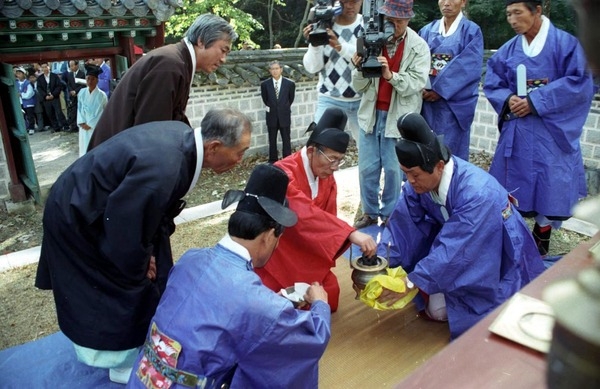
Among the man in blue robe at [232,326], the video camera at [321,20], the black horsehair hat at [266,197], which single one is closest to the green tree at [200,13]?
the video camera at [321,20]

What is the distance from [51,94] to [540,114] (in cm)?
1271

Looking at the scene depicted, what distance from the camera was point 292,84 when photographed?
8.92 meters

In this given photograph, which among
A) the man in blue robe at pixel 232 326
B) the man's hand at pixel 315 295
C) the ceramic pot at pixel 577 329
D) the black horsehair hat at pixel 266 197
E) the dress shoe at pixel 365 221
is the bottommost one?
the dress shoe at pixel 365 221

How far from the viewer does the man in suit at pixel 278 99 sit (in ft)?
29.1

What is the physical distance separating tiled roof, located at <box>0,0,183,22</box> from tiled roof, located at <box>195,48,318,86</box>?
1374 mm

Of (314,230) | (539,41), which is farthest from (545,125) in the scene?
(314,230)

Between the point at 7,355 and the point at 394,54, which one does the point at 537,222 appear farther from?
the point at 7,355

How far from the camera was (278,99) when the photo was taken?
887 cm

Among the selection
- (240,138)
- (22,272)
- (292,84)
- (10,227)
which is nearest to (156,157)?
(240,138)

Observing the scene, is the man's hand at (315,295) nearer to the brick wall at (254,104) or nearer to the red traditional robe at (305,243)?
the red traditional robe at (305,243)

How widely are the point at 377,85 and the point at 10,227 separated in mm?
5105

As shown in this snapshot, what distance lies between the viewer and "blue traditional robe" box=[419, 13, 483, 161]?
509 cm

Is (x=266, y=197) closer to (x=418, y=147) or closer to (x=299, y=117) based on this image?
(x=418, y=147)

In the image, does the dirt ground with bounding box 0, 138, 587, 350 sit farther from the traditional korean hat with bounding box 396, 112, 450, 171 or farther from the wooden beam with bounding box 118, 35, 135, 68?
the traditional korean hat with bounding box 396, 112, 450, 171
